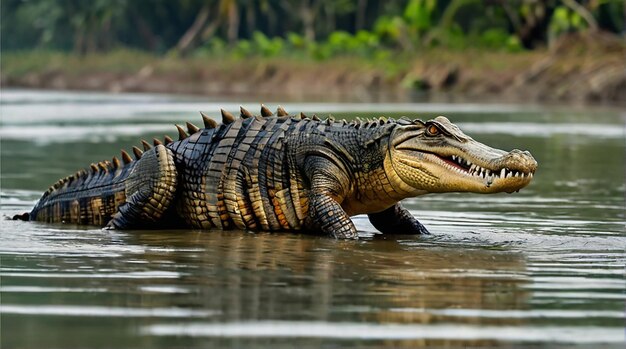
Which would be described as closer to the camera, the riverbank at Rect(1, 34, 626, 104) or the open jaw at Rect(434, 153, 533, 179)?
the open jaw at Rect(434, 153, 533, 179)

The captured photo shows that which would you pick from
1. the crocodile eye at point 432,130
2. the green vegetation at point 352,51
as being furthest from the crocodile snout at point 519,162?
the green vegetation at point 352,51

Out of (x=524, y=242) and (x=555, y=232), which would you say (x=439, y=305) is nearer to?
(x=524, y=242)

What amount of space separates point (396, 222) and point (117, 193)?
2.37 m

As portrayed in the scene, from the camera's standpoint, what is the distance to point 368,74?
5794 centimetres

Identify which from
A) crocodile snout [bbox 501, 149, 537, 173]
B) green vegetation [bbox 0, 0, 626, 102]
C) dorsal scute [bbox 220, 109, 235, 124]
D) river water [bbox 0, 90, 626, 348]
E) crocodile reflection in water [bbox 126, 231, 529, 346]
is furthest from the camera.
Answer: green vegetation [bbox 0, 0, 626, 102]

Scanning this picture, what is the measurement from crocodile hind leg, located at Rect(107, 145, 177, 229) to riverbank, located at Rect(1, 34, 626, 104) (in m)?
30.8

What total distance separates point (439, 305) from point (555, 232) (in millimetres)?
4113

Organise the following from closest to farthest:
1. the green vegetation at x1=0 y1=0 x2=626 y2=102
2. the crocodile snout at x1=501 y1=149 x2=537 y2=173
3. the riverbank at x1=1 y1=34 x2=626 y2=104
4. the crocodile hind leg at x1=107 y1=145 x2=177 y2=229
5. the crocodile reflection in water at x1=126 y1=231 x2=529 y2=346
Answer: the crocodile reflection in water at x1=126 y1=231 x2=529 y2=346, the crocodile snout at x1=501 y1=149 x2=537 y2=173, the crocodile hind leg at x1=107 y1=145 x2=177 y2=229, the riverbank at x1=1 y1=34 x2=626 y2=104, the green vegetation at x1=0 y1=0 x2=626 y2=102

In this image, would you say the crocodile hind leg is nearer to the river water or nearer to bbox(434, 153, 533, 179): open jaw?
the river water

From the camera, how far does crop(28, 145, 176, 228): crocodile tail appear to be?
1131cm

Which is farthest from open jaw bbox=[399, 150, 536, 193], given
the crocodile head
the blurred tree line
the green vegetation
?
the blurred tree line

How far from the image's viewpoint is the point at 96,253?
9.59m

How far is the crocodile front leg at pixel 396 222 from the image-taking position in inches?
445

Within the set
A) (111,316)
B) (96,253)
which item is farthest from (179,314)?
(96,253)
